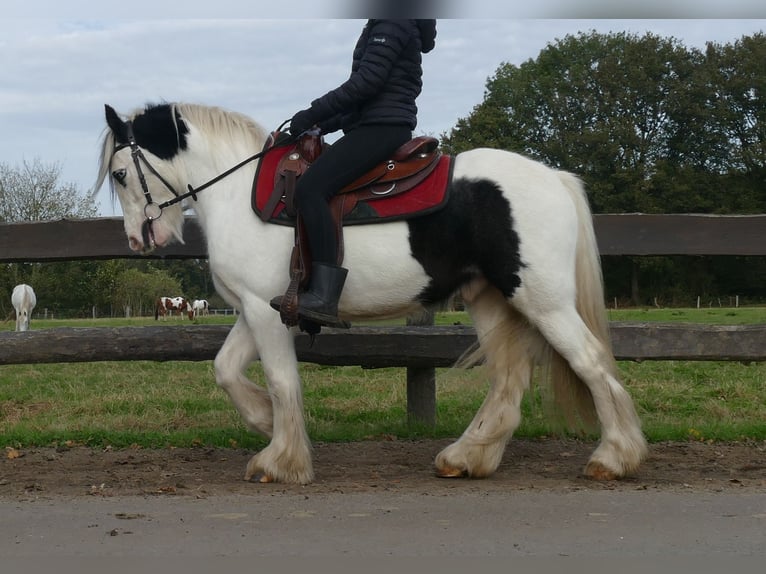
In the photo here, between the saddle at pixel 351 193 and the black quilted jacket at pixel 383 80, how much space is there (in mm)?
194

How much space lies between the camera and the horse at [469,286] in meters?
4.79

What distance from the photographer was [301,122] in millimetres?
4961

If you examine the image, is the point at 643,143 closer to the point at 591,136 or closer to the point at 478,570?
the point at 591,136

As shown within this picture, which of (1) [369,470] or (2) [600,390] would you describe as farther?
(1) [369,470]

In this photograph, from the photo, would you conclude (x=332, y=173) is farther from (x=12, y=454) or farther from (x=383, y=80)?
(x=12, y=454)

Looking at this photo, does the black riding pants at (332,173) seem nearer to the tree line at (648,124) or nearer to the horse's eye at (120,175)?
the horse's eye at (120,175)

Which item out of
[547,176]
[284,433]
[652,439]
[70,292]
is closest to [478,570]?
[284,433]

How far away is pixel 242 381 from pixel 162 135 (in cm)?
152

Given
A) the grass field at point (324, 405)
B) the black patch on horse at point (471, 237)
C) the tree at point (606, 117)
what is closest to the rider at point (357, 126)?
the black patch on horse at point (471, 237)

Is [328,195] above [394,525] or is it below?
above

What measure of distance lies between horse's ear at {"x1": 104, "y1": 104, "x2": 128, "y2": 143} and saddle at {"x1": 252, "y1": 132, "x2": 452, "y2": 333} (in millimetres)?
895

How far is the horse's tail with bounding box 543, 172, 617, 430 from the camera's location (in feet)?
16.3

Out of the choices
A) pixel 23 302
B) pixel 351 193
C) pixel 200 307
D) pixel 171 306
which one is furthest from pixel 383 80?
pixel 200 307

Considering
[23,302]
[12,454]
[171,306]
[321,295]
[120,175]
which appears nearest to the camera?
[321,295]
